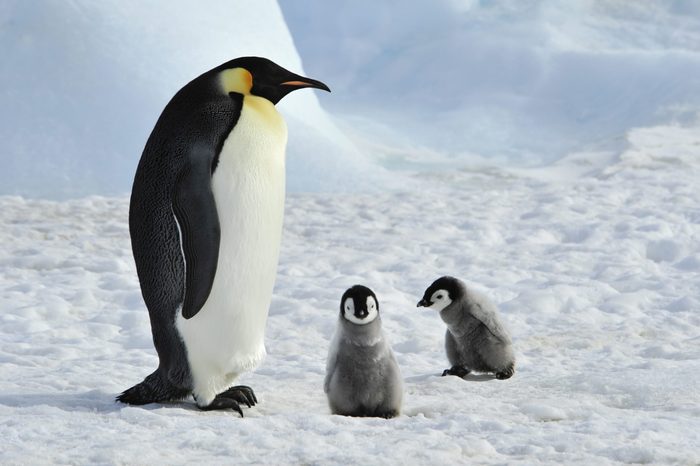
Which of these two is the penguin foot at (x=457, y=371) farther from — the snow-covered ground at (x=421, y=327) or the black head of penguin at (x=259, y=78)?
the black head of penguin at (x=259, y=78)

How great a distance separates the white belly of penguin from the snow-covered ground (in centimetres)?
16

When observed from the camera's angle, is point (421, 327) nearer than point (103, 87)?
Yes

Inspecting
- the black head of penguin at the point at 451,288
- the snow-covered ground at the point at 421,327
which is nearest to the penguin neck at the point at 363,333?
the snow-covered ground at the point at 421,327

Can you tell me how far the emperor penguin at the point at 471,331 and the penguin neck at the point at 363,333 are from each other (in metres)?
0.72

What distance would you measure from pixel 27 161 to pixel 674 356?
6.24 m

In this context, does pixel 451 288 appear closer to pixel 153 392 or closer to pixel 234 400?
pixel 234 400

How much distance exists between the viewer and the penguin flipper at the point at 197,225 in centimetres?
302

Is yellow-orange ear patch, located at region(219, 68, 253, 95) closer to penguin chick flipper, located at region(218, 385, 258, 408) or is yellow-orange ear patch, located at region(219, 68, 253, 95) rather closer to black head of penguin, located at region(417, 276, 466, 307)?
penguin chick flipper, located at region(218, 385, 258, 408)

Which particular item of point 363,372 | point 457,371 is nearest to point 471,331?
point 457,371

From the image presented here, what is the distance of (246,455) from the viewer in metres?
2.62

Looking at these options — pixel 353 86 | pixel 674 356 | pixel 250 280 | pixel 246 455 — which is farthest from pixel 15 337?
pixel 353 86

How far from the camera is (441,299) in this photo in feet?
13.0

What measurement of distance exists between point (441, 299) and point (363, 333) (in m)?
0.80

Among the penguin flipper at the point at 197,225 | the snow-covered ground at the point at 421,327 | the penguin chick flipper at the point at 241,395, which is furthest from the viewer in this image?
the penguin chick flipper at the point at 241,395
